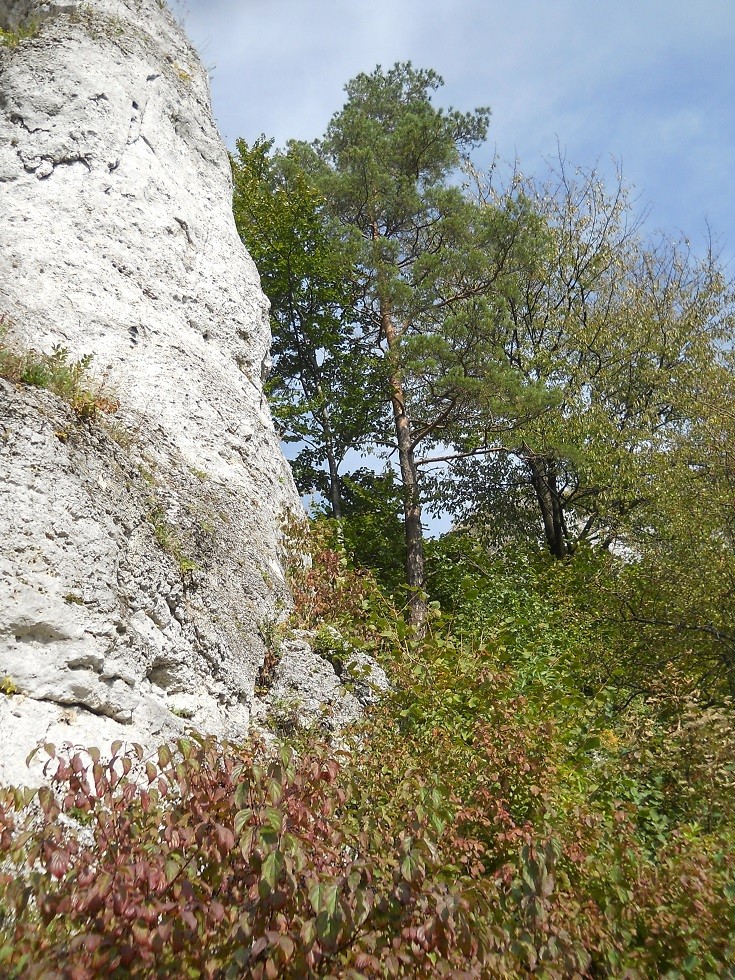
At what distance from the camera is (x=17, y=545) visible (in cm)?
632

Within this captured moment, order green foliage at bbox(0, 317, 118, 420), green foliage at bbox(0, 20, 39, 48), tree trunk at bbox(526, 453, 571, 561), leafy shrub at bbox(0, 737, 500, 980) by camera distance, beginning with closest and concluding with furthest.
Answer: leafy shrub at bbox(0, 737, 500, 980) → green foliage at bbox(0, 317, 118, 420) → green foliage at bbox(0, 20, 39, 48) → tree trunk at bbox(526, 453, 571, 561)

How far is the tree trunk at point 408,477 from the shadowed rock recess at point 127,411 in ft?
12.9

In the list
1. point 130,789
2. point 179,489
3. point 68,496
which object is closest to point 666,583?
point 179,489

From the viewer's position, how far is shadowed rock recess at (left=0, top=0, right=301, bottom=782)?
6.43 metres

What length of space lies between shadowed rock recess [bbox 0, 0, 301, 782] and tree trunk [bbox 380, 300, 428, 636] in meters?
3.92

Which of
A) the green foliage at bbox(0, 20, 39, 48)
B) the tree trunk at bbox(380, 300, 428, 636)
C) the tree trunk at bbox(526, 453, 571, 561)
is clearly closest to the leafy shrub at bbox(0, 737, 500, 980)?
the tree trunk at bbox(380, 300, 428, 636)

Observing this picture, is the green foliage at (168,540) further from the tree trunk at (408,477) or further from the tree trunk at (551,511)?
the tree trunk at (551,511)

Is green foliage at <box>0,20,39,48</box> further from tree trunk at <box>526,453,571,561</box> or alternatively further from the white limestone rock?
tree trunk at <box>526,453,571,561</box>

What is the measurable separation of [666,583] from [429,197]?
958 centimetres

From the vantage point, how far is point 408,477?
1659 centimetres

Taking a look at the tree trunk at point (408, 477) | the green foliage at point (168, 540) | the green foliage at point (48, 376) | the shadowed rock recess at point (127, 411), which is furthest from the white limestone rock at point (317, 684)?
the tree trunk at point (408, 477)

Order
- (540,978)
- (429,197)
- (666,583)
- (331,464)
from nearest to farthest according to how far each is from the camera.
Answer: (540,978)
(666,583)
(429,197)
(331,464)

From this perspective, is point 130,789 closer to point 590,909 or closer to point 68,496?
point 590,909

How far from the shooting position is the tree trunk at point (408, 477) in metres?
15.6
